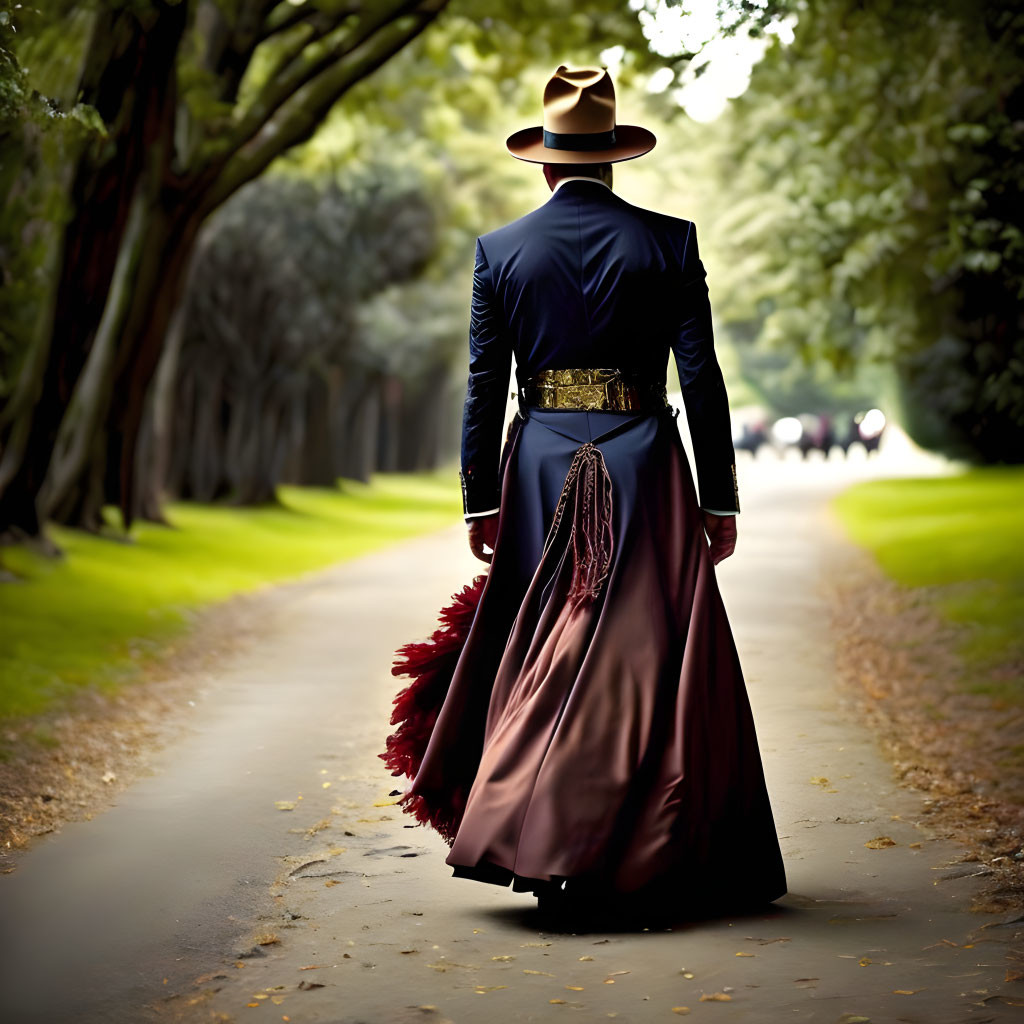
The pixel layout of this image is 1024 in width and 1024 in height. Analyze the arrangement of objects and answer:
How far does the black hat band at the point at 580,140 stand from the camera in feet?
17.4

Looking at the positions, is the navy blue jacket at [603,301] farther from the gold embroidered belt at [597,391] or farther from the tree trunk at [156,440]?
the tree trunk at [156,440]

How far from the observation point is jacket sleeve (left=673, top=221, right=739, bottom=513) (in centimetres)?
527

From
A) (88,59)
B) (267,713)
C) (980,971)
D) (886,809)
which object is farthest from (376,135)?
Answer: (980,971)

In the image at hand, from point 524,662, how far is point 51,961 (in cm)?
167

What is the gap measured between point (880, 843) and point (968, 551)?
40.1 feet

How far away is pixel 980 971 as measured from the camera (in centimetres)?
447

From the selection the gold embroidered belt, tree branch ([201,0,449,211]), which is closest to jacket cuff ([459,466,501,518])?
the gold embroidered belt

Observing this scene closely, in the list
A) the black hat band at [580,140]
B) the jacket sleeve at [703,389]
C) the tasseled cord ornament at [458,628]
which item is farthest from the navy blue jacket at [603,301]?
the tasseled cord ornament at [458,628]

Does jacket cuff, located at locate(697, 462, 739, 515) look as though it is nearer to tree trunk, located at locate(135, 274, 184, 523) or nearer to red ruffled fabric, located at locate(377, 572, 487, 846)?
red ruffled fabric, located at locate(377, 572, 487, 846)

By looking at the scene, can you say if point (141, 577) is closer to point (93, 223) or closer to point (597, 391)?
point (93, 223)

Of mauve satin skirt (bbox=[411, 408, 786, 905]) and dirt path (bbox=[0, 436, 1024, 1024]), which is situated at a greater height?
mauve satin skirt (bbox=[411, 408, 786, 905])

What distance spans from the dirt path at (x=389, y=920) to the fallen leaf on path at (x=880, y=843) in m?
0.04

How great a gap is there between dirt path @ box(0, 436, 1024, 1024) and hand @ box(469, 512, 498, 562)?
1.17m

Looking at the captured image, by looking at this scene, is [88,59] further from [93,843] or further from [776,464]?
[776,464]
